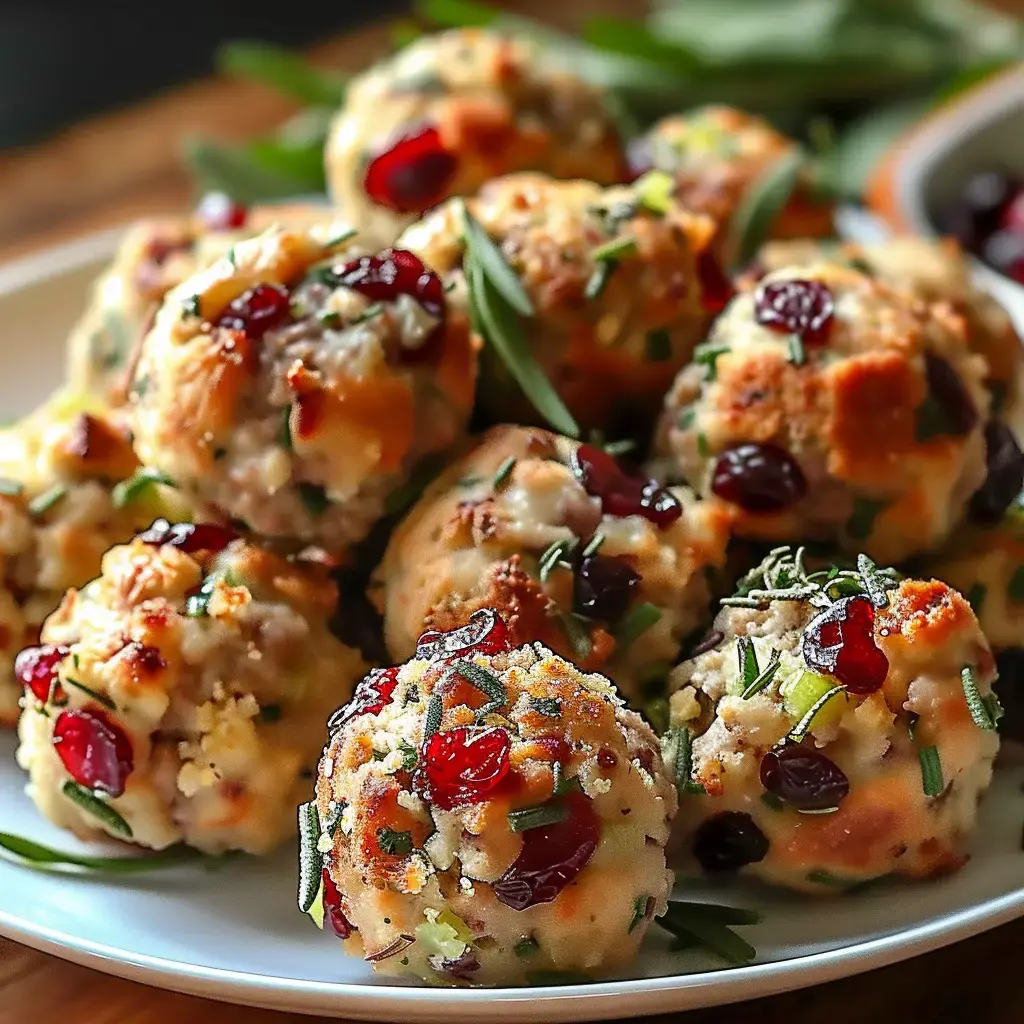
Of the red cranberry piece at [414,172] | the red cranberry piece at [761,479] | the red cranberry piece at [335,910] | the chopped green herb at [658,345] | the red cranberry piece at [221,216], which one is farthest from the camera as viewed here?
the red cranberry piece at [221,216]

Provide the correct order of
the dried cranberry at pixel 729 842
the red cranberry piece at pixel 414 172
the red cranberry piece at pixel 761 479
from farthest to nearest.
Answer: the red cranberry piece at pixel 414 172, the red cranberry piece at pixel 761 479, the dried cranberry at pixel 729 842

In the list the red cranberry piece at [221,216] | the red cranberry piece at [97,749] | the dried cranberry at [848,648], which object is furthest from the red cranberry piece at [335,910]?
the red cranberry piece at [221,216]

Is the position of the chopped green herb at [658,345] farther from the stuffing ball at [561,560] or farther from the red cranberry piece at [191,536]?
the red cranberry piece at [191,536]

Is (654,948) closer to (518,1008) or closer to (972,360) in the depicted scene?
(518,1008)

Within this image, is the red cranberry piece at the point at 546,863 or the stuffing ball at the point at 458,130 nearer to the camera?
the red cranberry piece at the point at 546,863

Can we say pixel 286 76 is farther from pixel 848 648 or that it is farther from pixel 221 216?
pixel 848 648

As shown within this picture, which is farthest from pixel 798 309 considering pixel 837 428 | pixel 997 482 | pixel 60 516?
pixel 60 516
